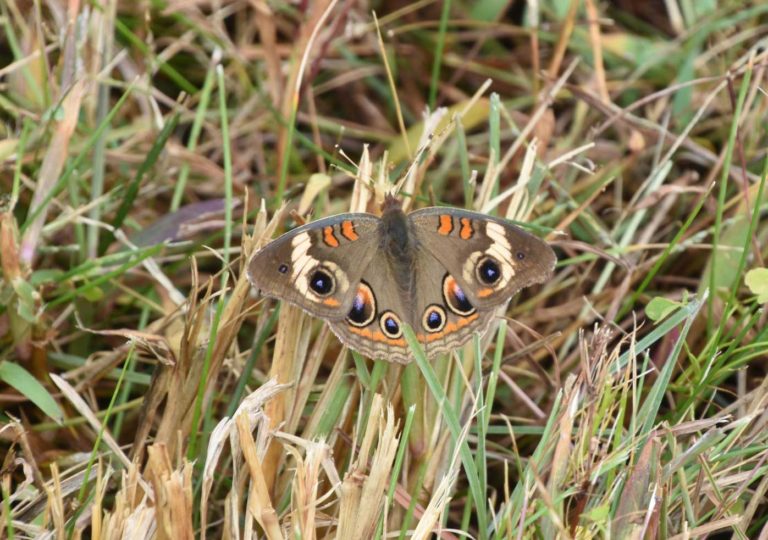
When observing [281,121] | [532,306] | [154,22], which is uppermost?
[154,22]

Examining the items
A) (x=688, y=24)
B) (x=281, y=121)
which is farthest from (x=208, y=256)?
(x=688, y=24)

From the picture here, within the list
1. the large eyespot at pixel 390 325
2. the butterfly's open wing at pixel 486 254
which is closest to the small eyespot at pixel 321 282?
the large eyespot at pixel 390 325

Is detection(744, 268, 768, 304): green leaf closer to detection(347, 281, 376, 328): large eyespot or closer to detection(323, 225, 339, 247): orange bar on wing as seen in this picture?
detection(347, 281, 376, 328): large eyespot

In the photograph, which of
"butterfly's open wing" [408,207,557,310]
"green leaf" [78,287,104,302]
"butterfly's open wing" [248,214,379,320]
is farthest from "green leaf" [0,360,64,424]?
"butterfly's open wing" [408,207,557,310]

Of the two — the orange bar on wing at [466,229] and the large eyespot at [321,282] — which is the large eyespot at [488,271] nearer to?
the orange bar on wing at [466,229]

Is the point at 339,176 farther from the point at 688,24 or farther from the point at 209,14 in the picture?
the point at 688,24

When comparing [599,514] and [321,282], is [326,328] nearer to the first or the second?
[321,282]

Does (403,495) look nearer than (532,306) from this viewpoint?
Yes
